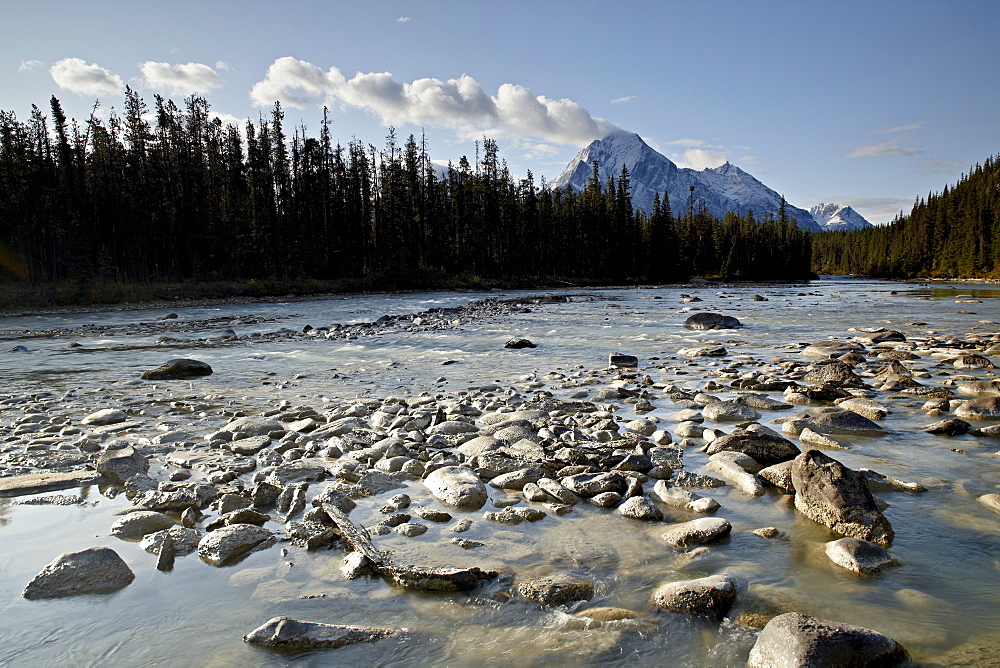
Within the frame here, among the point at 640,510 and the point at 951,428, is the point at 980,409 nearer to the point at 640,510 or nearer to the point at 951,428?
the point at 951,428

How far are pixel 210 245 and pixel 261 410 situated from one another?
1751 inches

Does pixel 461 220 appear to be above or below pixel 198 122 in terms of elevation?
below

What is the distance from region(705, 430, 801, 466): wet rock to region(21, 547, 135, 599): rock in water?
447 centimetres

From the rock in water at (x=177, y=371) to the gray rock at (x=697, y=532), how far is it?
9.03 metres

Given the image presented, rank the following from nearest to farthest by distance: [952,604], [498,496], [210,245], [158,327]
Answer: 1. [952,604]
2. [498,496]
3. [158,327]
4. [210,245]

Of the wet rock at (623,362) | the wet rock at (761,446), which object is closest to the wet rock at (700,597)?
the wet rock at (761,446)

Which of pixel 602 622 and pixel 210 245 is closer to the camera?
pixel 602 622

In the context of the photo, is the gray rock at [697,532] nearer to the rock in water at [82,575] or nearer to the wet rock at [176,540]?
the wet rock at [176,540]

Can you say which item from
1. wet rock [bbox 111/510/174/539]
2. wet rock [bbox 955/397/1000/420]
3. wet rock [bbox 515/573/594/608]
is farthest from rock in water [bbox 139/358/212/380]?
wet rock [bbox 955/397/1000/420]

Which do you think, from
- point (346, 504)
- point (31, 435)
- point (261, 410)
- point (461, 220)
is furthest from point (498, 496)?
point (461, 220)

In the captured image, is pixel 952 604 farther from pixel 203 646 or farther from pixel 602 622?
pixel 203 646

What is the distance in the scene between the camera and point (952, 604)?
2.52 metres

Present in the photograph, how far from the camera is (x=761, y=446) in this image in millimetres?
4492

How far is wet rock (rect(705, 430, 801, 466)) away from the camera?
441 cm
